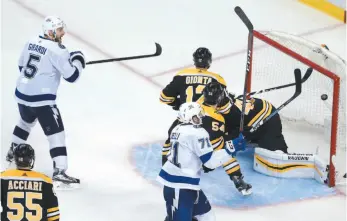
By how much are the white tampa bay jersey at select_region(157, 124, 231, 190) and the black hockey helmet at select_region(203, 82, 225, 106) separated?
517 mm

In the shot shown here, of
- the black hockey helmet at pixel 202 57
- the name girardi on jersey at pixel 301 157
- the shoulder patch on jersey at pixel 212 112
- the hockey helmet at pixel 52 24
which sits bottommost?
the name girardi on jersey at pixel 301 157

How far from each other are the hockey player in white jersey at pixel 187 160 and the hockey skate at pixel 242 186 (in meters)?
0.86

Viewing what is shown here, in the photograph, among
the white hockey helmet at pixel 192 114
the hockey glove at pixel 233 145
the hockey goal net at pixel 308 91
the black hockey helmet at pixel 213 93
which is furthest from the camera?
the hockey goal net at pixel 308 91

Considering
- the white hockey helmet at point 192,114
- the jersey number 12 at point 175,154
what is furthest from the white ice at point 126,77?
the white hockey helmet at point 192,114

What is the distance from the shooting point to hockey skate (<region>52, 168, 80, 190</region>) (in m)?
5.45

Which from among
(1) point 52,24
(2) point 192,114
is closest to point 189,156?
(2) point 192,114

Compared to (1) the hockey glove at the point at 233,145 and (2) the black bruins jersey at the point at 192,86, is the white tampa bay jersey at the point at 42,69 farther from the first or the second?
(1) the hockey glove at the point at 233,145

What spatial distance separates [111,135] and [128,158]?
38cm

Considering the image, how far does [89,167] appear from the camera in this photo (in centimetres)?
582

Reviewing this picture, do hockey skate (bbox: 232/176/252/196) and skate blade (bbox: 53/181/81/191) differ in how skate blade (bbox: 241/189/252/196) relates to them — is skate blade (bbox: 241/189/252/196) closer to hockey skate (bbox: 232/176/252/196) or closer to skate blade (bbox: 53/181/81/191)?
hockey skate (bbox: 232/176/252/196)

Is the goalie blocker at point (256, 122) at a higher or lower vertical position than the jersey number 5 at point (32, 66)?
lower

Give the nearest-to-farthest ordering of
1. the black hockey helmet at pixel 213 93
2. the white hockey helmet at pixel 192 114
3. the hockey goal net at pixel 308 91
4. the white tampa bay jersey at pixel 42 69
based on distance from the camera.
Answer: the white hockey helmet at pixel 192 114, the black hockey helmet at pixel 213 93, the white tampa bay jersey at pixel 42 69, the hockey goal net at pixel 308 91

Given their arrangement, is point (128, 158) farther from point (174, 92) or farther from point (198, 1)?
point (198, 1)

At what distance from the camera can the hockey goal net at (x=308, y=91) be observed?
5.65m
